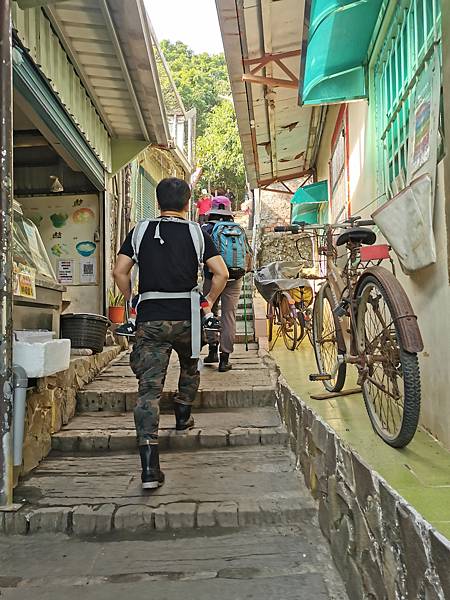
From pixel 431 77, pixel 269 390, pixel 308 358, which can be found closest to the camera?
pixel 431 77

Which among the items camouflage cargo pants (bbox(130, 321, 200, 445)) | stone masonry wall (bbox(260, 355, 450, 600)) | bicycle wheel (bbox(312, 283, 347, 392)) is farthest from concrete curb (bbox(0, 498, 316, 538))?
bicycle wheel (bbox(312, 283, 347, 392))

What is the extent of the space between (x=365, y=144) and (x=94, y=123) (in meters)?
3.45

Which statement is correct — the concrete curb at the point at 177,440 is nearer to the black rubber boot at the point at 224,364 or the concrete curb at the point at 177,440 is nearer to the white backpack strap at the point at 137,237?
the white backpack strap at the point at 137,237

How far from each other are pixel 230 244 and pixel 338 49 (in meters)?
2.10

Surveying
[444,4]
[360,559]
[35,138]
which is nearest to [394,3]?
[444,4]

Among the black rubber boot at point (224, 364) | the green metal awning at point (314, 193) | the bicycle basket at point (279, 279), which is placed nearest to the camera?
the black rubber boot at point (224, 364)

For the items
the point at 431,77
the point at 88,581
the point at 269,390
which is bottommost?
the point at 88,581

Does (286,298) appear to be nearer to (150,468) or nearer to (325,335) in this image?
(325,335)

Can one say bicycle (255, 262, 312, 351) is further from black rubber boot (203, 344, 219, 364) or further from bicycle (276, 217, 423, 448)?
bicycle (276, 217, 423, 448)

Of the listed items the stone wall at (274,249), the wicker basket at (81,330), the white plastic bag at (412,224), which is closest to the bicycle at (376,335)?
the white plastic bag at (412,224)

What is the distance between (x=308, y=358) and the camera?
591 cm

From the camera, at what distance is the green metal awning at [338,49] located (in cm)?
372

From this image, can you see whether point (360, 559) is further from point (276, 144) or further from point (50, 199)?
point (276, 144)

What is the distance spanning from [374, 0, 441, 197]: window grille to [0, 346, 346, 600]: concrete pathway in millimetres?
2227
